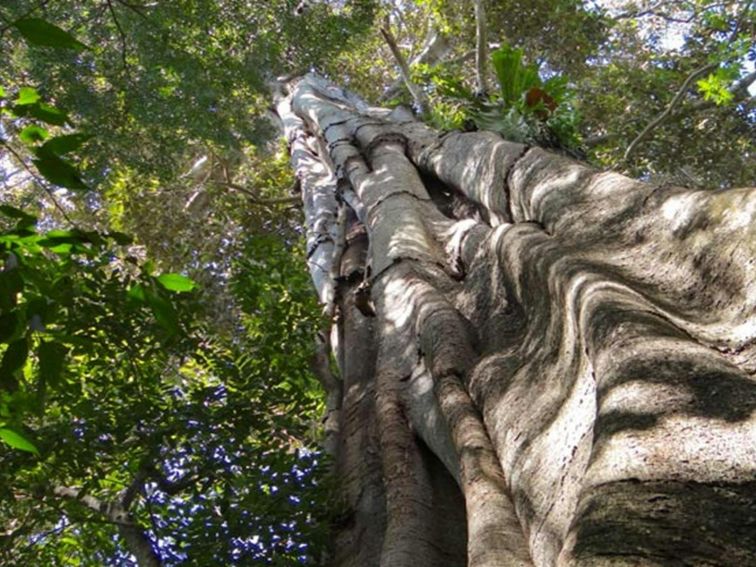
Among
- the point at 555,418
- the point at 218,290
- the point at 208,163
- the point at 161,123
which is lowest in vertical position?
the point at 555,418

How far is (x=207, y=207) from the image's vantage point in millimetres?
12617

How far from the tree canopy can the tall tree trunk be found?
513 mm

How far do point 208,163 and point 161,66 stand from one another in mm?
6171

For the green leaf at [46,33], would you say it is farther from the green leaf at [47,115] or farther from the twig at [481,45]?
the twig at [481,45]

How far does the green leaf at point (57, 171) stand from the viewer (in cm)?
172

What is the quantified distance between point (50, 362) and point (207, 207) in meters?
11.0

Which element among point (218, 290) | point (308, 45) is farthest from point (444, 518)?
point (308, 45)

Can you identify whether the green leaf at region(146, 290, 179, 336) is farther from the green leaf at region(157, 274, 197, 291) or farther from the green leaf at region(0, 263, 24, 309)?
the green leaf at region(0, 263, 24, 309)

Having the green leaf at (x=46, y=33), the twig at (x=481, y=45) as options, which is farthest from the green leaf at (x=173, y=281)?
the twig at (x=481, y=45)

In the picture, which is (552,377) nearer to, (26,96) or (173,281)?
(173,281)

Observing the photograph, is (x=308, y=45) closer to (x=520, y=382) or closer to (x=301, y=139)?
(x=301, y=139)

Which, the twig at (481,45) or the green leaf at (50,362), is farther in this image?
the twig at (481,45)

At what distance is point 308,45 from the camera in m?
10.2

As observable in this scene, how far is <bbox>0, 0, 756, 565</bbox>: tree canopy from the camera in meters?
2.69
